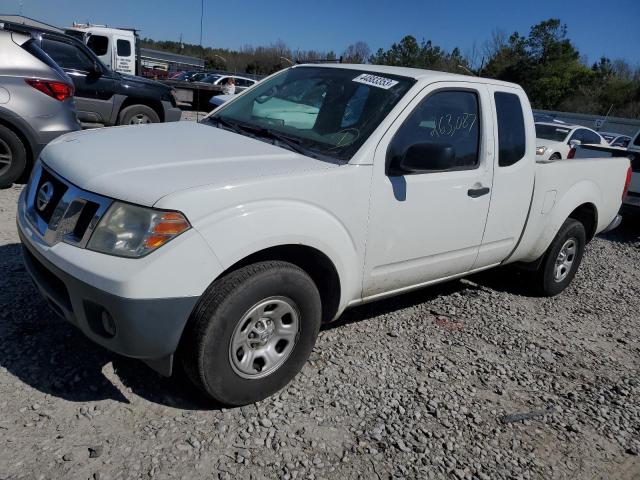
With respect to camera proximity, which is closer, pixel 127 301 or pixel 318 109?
pixel 127 301

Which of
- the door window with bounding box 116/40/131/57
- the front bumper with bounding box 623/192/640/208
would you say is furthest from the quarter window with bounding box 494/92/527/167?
the door window with bounding box 116/40/131/57

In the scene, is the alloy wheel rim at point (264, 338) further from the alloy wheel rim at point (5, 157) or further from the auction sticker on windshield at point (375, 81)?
the alloy wheel rim at point (5, 157)

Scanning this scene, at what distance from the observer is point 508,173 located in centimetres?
390

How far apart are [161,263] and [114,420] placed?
92cm

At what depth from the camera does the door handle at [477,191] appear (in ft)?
11.8

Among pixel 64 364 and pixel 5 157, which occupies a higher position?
pixel 5 157

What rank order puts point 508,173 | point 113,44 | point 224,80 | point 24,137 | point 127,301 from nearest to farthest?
point 127,301
point 508,173
point 24,137
point 113,44
point 224,80

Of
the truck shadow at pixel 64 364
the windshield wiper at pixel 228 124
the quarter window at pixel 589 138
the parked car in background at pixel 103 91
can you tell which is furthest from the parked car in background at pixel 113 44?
the truck shadow at pixel 64 364

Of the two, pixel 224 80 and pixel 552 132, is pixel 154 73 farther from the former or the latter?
pixel 552 132

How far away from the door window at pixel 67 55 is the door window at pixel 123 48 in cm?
951

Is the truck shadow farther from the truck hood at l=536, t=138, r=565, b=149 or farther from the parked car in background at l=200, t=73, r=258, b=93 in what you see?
the parked car in background at l=200, t=73, r=258, b=93

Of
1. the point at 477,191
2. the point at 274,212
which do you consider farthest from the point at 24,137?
the point at 477,191

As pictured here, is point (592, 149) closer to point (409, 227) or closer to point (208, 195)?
point (409, 227)

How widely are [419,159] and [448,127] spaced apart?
0.62 metres
